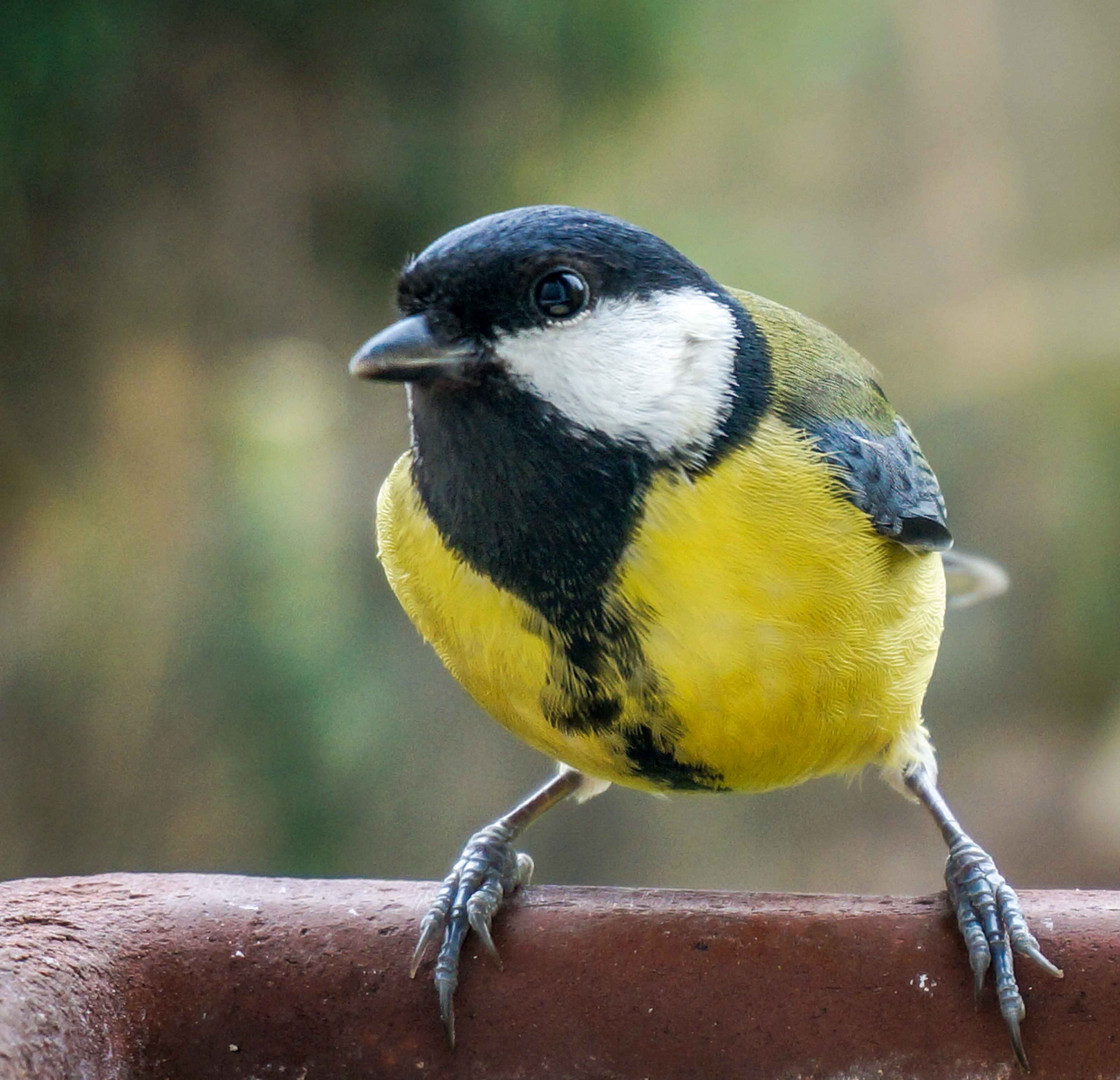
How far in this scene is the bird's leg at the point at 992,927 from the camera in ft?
3.93

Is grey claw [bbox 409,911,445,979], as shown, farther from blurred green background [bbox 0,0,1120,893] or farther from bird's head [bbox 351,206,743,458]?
blurred green background [bbox 0,0,1120,893]

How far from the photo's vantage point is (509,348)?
46.4 inches

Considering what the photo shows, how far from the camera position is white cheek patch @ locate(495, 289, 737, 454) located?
1183mm

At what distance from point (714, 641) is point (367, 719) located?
4.89 ft

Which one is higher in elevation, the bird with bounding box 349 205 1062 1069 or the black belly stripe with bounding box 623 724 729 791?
the bird with bounding box 349 205 1062 1069

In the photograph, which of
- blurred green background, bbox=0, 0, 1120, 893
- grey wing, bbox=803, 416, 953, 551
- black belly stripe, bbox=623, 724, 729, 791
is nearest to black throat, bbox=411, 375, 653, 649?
black belly stripe, bbox=623, 724, 729, 791

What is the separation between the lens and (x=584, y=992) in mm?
1237

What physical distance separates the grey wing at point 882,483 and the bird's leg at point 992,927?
1.11 feet

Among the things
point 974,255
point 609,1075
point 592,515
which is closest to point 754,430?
point 592,515

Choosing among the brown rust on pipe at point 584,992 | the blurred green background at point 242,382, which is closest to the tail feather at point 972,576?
the brown rust on pipe at point 584,992

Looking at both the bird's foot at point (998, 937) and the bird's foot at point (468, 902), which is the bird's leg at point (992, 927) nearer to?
the bird's foot at point (998, 937)

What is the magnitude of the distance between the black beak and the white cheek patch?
0.13 ft

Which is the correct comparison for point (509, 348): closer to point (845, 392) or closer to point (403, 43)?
point (845, 392)

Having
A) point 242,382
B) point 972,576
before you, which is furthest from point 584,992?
point 242,382
